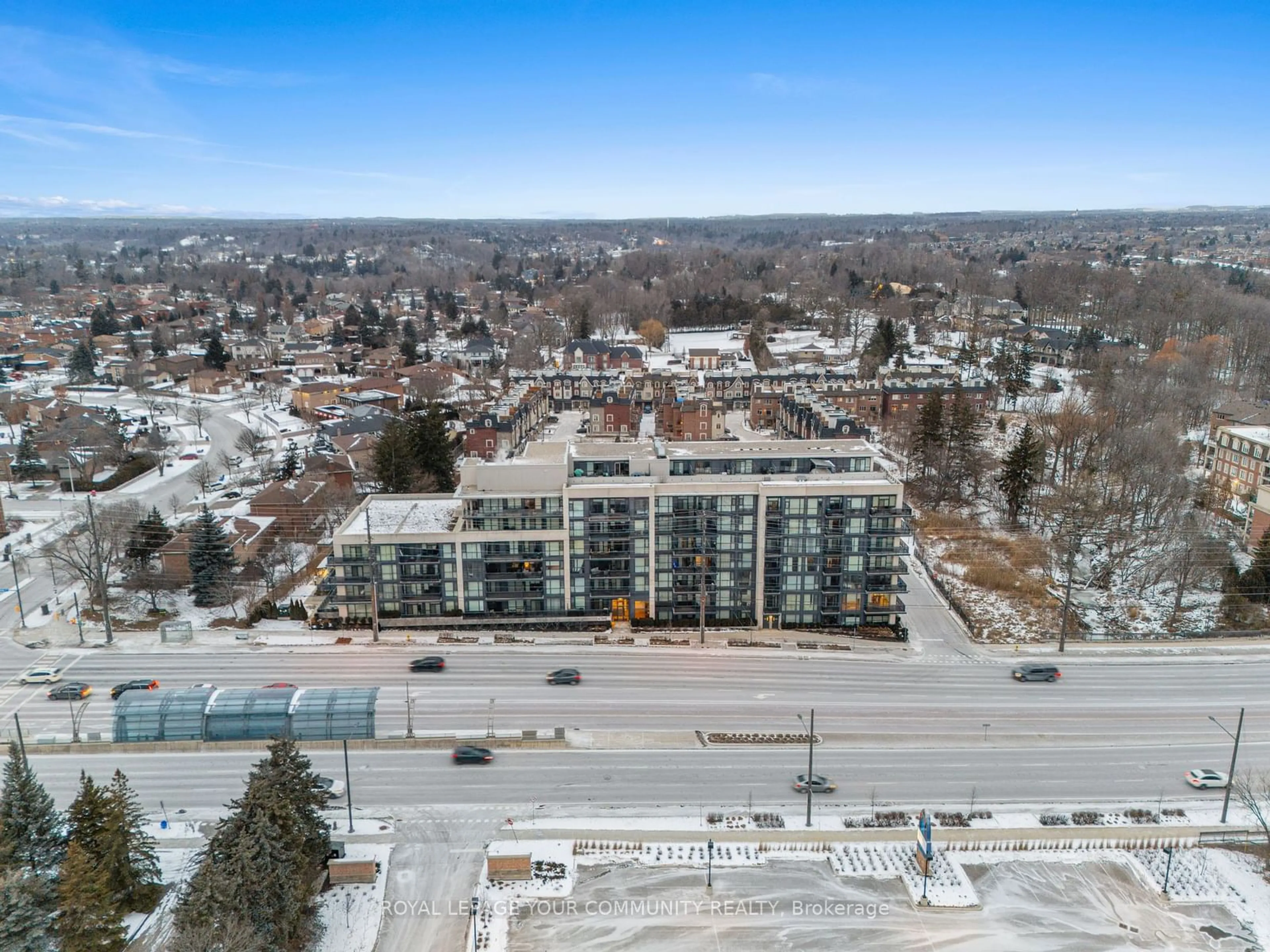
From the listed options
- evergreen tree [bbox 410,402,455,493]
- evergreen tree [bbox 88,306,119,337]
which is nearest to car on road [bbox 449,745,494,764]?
evergreen tree [bbox 410,402,455,493]

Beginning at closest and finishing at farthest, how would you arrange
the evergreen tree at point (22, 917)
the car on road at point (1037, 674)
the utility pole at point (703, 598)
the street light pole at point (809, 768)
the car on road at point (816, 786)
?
1. the evergreen tree at point (22, 917)
2. the street light pole at point (809, 768)
3. the car on road at point (816, 786)
4. the car on road at point (1037, 674)
5. the utility pole at point (703, 598)

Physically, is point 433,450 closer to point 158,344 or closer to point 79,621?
point 79,621

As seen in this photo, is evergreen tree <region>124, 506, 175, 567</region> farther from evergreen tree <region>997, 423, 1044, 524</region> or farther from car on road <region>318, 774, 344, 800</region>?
evergreen tree <region>997, 423, 1044, 524</region>

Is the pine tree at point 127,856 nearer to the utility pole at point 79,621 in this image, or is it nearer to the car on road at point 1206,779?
the utility pole at point 79,621

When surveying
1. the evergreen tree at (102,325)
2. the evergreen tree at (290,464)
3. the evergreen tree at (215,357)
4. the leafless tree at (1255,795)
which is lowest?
the leafless tree at (1255,795)

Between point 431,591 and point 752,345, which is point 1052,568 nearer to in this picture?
point 431,591

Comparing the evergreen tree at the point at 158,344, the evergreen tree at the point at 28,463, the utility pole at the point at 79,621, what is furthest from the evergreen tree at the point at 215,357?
the utility pole at the point at 79,621
